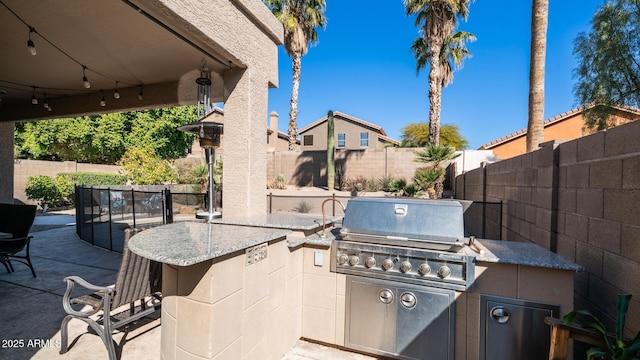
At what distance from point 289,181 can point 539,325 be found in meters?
16.4

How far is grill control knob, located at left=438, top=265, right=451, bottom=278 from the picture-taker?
2395 mm

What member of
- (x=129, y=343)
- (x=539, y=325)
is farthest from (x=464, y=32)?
(x=129, y=343)

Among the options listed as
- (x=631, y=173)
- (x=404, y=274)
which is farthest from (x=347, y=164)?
(x=631, y=173)

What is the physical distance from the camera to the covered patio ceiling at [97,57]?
3.08 m

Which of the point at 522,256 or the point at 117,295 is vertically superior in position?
the point at 522,256

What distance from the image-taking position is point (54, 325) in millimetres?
3223

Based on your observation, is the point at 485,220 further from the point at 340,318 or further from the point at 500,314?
the point at 340,318

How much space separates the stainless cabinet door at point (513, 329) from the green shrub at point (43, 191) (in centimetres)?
1739

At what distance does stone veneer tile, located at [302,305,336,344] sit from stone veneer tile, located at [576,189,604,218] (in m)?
2.26

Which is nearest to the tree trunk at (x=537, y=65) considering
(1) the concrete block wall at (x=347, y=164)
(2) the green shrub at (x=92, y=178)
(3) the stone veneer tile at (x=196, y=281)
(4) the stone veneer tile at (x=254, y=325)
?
(4) the stone veneer tile at (x=254, y=325)

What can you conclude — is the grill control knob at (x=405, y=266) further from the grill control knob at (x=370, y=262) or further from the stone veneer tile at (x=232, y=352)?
the stone veneer tile at (x=232, y=352)

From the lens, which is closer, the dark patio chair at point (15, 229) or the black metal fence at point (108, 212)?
the dark patio chair at point (15, 229)

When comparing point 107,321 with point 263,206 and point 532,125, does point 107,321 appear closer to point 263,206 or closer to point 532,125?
point 263,206

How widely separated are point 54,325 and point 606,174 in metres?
5.27
